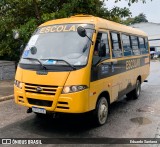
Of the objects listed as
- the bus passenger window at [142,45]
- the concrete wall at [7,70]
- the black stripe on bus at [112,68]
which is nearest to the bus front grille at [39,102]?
the black stripe on bus at [112,68]

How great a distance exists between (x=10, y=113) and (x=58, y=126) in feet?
6.50

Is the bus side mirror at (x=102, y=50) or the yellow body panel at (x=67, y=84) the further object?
the bus side mirror at (x=102, y=50)

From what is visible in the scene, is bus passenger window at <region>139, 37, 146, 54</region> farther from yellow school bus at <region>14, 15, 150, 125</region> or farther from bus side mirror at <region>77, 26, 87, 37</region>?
bus side mirror at <region>77, 26, 87, 37</region>

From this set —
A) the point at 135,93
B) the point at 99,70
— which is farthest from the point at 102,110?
the point at 135,93

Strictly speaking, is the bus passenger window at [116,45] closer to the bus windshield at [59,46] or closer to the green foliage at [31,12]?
the bus windshield at [59,46]

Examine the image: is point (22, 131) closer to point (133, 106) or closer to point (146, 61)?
point (133, 106)

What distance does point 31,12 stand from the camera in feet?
47.2

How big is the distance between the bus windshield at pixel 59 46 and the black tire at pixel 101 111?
120cm

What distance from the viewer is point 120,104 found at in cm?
958

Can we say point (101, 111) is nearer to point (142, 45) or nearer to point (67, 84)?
point (67, 84)

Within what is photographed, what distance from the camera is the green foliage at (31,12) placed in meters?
13.0

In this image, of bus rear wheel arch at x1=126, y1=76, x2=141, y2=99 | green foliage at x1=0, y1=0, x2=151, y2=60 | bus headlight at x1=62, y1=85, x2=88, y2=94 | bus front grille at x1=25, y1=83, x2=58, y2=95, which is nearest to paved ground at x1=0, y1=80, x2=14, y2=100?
green foliage at x1=0, y1=0, x2=151, y2=60

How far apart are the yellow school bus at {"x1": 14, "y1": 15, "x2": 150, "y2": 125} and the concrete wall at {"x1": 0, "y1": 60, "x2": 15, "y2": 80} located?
25.6 feet

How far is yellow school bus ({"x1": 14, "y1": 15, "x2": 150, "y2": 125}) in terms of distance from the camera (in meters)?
5.92
